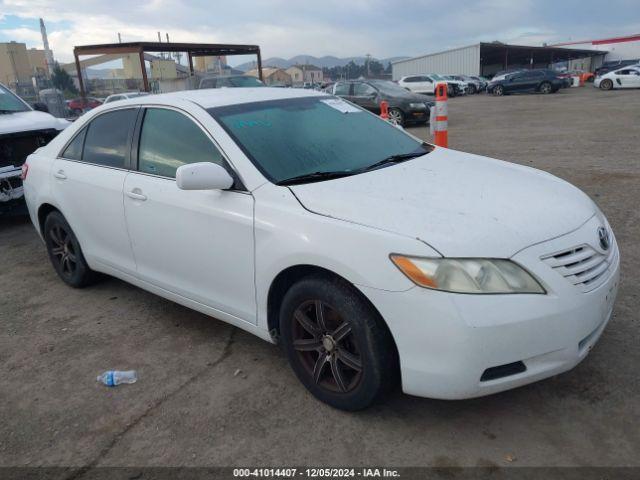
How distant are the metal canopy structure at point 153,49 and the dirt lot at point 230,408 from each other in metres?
14.9

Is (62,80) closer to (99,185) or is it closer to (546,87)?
(546,87)

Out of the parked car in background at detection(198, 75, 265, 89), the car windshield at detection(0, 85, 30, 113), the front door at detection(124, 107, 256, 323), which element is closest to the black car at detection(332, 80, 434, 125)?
the parked car in background at detection(198, 75, 265, 89)

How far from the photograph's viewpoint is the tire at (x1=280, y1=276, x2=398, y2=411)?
2.44 metres

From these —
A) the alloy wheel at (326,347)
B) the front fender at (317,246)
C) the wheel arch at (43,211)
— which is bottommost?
the alloy wheel at (326,347)

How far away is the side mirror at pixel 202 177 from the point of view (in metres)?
2.79

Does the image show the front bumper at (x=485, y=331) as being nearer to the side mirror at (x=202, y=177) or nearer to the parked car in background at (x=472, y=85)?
the side mirror at (x=202, y=177)

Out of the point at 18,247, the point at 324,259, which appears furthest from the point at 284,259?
the point at 18,247

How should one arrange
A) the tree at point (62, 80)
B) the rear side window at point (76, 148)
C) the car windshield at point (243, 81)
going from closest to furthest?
the rear side window at point (76, 148) < the car windshield at point (243, 81) < the tree at point (62, 80)

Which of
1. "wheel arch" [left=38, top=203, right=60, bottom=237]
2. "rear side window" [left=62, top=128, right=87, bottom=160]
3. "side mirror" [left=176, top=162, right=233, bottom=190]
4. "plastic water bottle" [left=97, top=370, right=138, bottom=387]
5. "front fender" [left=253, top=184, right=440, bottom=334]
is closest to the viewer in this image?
"front fender" [left=253, top=184, right=440, bottom=334]

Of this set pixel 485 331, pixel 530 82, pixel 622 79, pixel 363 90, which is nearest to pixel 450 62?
pixel 530 82

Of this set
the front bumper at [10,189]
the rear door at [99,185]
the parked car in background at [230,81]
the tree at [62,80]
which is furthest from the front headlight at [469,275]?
the tree at [62,80]

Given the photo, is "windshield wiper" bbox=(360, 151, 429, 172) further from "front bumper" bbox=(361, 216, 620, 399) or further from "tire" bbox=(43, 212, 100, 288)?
"tire" bbox=(43, 212, 100, 288)

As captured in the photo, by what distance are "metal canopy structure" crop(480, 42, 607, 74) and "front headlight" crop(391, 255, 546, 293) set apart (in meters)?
55.4

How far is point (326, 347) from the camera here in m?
2.66
